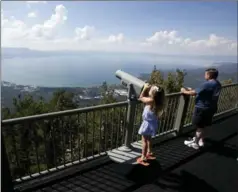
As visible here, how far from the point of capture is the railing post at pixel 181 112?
5329mm

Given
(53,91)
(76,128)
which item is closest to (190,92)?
(76,128)

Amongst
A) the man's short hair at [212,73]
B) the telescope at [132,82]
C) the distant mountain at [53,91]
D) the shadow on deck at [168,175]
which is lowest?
the distant mountain at [53,91]

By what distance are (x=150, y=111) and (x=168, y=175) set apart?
101 centimetres

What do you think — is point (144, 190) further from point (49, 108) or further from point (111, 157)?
point (49, 108)

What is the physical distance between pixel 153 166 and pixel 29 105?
3245cm

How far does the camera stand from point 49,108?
37.1 metres

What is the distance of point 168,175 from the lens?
3.80 m

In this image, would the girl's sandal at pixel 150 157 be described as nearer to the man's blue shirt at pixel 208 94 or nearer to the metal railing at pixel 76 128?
the metal railing at pixel 76 128

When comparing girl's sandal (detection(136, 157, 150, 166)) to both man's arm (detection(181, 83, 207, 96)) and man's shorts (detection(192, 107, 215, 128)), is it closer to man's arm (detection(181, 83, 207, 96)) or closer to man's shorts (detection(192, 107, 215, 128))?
man's shorts (detection(192, 107, 215, 128))

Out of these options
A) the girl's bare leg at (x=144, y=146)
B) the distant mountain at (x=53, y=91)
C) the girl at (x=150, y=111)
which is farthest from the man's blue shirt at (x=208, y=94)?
the distant mountain at (x=53, y=91)

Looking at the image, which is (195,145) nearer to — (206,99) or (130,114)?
(206,99)

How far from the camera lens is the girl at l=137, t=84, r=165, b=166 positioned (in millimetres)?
3732

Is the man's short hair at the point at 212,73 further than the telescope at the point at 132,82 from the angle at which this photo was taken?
Yes

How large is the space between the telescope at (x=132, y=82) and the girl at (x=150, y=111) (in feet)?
0.52
